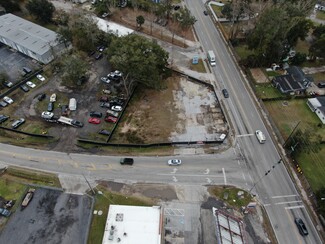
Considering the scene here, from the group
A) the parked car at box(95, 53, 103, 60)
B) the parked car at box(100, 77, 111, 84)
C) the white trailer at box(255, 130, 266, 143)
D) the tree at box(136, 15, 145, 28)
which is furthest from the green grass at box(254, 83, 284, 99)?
the parked car at box(95, 53, 103, 60)

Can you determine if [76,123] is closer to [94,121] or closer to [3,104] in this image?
[94,121]

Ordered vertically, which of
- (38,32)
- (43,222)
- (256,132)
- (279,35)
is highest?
(279,35)

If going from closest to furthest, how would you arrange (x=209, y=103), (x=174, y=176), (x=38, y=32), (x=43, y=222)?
(x=43, y=222) < (x=174, y=176) < (x=209, y=103) < (x=38, y=32)

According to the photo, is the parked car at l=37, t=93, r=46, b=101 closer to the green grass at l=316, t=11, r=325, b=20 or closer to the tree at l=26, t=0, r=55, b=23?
the tree at l=26, t=0, r=55, b=23

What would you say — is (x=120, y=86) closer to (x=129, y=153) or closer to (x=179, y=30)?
(x=129, y=153)

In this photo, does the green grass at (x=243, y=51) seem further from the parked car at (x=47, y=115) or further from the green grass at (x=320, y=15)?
the parked car at (x=47, y=115)

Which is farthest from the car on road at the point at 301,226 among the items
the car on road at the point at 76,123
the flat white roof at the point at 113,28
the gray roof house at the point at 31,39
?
the gray roof house at the point at 31,39

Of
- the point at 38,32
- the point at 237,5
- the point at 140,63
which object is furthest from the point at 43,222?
the point at 237,5
